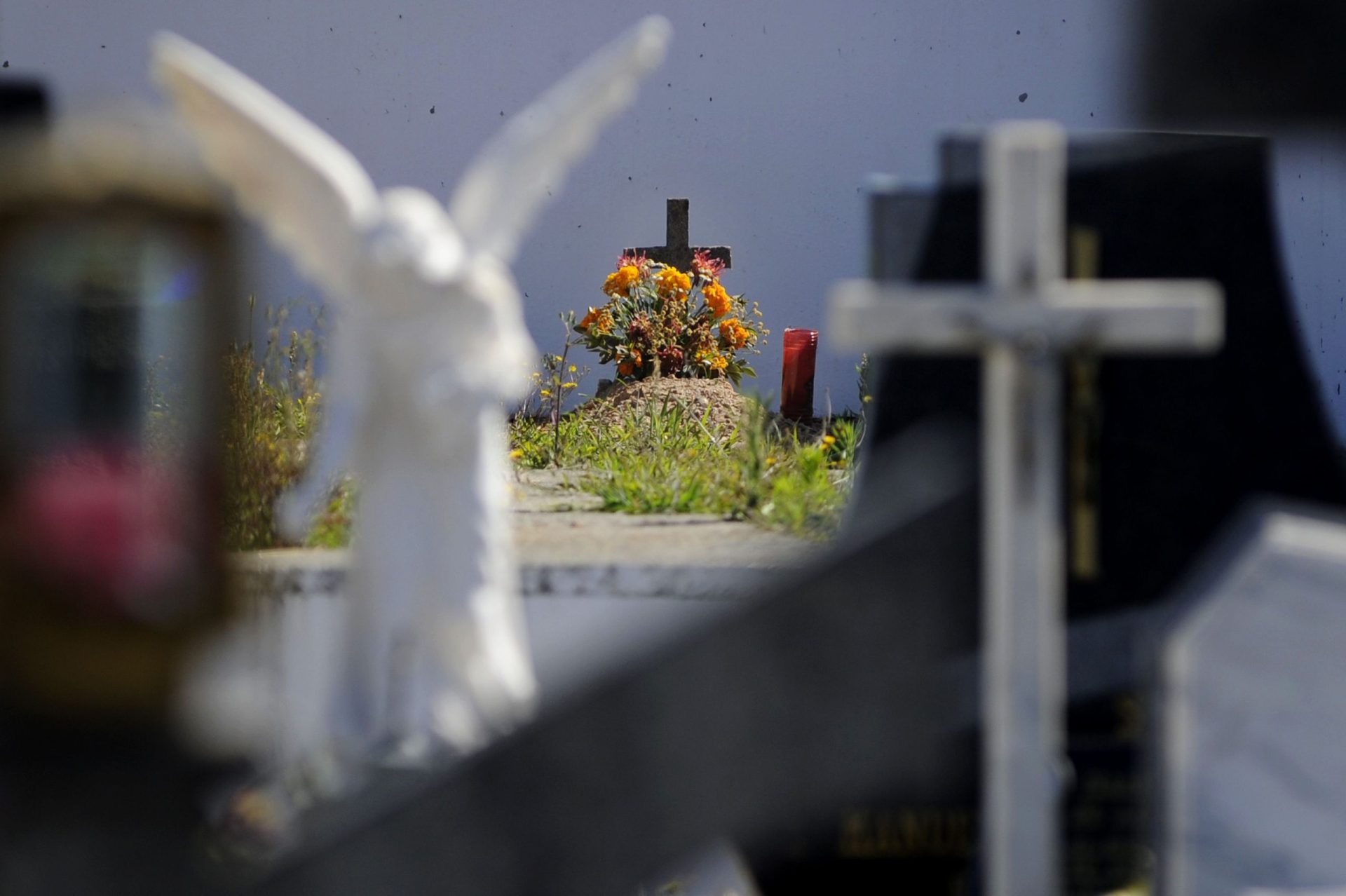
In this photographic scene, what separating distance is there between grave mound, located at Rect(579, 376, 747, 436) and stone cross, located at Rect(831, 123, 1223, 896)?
3168 millimetres

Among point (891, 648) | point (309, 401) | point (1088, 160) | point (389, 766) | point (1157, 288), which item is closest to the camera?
point (891, 648)

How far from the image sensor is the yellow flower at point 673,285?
5.47 metres

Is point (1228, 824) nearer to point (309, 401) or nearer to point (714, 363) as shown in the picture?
point (309, 401)

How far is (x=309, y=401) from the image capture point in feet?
13.7

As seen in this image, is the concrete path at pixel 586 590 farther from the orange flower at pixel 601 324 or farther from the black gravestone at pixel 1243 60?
the black gravestone at pixel 1243 60

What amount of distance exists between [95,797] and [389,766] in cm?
35

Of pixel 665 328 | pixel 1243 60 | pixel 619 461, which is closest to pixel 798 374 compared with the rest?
pixel 665 328

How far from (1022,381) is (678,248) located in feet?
14.1

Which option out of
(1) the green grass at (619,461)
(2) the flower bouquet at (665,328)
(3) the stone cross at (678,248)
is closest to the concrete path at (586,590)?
(1) the green grass at (619,461)

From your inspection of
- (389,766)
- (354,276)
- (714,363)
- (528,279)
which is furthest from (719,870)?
(528,279)

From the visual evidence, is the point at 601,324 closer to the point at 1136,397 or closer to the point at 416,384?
the point at 1136,397

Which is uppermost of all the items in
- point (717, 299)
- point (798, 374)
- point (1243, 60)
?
point (1243, 60)

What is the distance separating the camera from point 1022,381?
1.61 metres

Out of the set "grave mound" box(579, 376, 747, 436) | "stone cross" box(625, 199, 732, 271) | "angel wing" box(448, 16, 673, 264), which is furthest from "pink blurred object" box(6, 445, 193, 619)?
"stone cross" box(625, 199, 732, 271)
